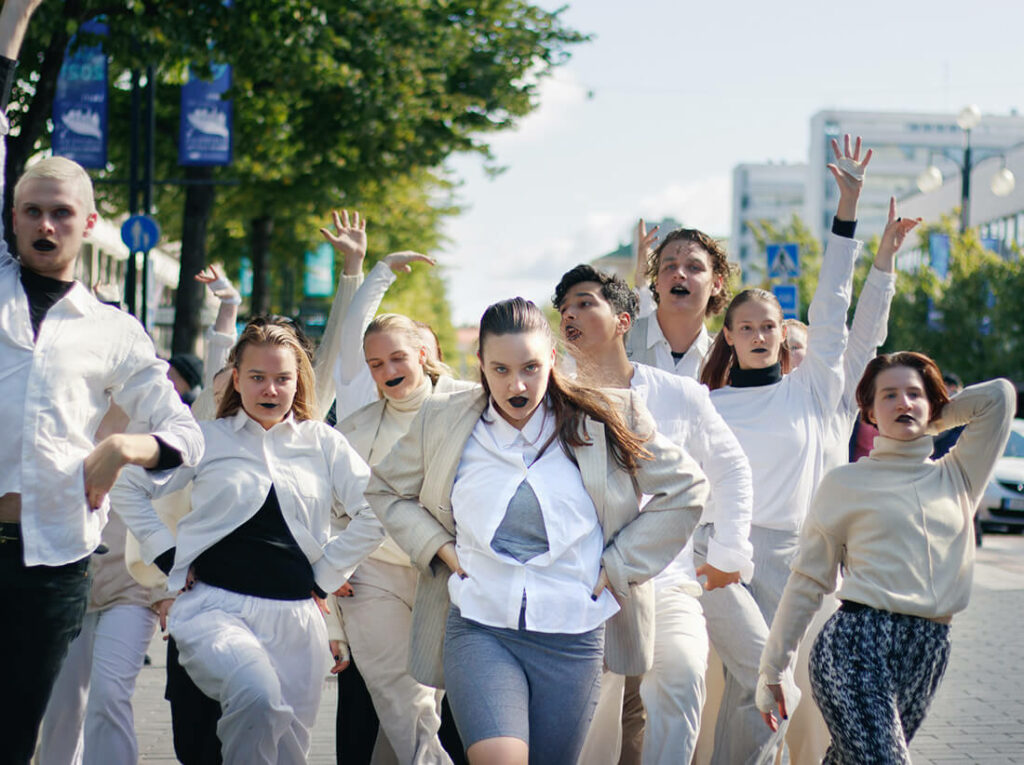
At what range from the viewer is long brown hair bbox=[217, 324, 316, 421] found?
555 centimetres

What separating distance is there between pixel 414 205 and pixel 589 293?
79.9 feet

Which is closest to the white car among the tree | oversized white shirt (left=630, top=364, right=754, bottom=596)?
the tree

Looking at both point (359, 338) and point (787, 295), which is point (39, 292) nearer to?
point (359, 338)

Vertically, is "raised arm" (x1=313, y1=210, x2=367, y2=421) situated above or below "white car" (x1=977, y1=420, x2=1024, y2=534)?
above

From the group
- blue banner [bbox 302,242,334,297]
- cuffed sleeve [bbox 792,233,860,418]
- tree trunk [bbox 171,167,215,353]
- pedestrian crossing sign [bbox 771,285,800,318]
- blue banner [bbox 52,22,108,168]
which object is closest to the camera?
cuffed sleeve [bbox 792,233,860,418]

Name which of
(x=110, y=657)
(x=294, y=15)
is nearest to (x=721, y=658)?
(x=110, y=657)

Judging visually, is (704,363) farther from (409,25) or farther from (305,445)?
(409,25)

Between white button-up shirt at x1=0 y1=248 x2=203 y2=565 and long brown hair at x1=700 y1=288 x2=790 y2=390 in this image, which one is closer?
white button-up shirt at x1=0 y1=248 x2=203 y2=565

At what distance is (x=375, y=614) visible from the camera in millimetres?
6148

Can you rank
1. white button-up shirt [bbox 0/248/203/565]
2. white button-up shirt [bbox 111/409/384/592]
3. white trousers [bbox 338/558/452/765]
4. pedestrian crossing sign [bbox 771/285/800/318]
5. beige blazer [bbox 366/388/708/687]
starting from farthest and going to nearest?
pedestrian crossing sign [bbox 771/285/800/318], white trousers [bbox 338/558/452/765], white button-up shirt [bbox 111/409/384/592], beige blazer [bbox 366/388/708/687], white button-up shirt [bbox 0/248/203/565]

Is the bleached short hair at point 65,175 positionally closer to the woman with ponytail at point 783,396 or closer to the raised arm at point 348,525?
the raised arm at point 348,525

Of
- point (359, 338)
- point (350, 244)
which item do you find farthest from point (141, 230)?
point (359, 338)

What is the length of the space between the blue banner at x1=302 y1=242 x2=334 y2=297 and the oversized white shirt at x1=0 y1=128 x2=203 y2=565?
2872cm

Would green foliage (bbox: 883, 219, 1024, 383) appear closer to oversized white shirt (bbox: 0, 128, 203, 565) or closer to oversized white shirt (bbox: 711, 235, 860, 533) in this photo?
oversized white shirt (bbox: 711, 235, 860, 533)
